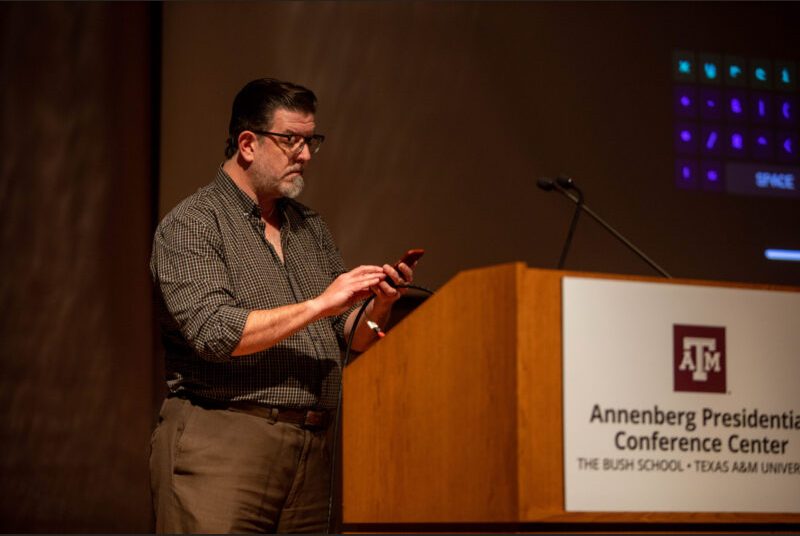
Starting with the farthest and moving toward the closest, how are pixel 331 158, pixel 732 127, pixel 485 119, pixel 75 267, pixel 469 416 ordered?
1. pixel 732 127
2. pixel 485 119
3. pixel 331 158
4. pixel 75 267
5. pixel 469 416

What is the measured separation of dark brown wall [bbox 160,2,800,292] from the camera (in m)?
3.60

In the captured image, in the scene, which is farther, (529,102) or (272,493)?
(529,102)

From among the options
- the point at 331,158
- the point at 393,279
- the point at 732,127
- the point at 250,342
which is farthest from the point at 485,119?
the point at 250,342

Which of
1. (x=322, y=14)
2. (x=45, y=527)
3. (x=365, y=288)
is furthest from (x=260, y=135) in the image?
(x=45, y=527)

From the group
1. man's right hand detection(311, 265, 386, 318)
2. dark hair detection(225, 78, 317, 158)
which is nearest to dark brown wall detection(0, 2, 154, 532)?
dark hair detection(225, 78, 317, 158)

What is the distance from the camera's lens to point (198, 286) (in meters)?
2.22

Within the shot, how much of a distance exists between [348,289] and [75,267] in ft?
5.28

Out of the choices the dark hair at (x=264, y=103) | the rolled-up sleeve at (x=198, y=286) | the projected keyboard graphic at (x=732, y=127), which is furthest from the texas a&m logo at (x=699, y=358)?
the projected keyboard graphic at (x=732, y=127)

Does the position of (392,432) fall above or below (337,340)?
below

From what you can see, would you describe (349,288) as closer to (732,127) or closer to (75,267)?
(75,267)

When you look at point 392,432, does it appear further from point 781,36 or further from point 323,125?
point 781,36

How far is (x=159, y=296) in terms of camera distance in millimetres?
2439

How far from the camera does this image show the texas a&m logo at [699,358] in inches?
67.0

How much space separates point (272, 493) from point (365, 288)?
23.1 inches
